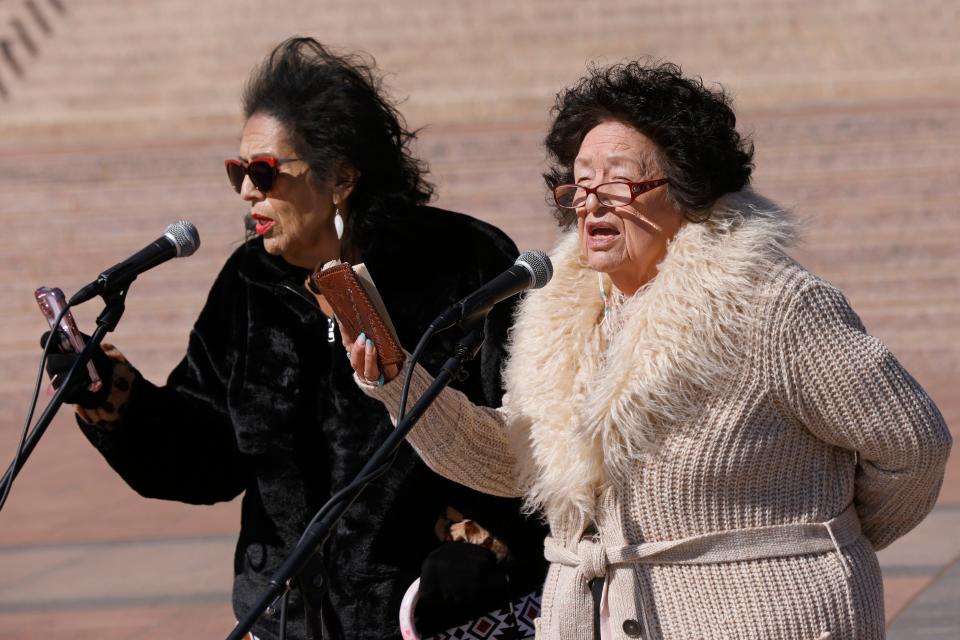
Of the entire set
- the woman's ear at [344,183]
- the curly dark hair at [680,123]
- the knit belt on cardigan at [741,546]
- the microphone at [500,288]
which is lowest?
the knit belt on cardigan at [741,546]

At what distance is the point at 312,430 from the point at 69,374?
2.30ft

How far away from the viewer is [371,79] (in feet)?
11.3

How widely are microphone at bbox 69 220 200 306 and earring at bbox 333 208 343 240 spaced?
457 millimetres

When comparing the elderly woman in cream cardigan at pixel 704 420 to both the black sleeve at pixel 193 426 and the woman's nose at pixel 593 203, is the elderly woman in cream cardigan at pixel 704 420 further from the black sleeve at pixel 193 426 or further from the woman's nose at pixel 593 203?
the black sleeve at pixel 193 426

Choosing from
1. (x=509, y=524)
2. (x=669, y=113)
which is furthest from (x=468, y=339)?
(x=509, y=524)

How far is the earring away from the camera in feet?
10.5

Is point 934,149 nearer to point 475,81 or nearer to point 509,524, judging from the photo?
point 475,81

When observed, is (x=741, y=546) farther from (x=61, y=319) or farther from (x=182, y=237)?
(x=61, y=319)

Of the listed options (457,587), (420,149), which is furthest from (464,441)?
(420,149)

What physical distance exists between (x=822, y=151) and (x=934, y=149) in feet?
3.06

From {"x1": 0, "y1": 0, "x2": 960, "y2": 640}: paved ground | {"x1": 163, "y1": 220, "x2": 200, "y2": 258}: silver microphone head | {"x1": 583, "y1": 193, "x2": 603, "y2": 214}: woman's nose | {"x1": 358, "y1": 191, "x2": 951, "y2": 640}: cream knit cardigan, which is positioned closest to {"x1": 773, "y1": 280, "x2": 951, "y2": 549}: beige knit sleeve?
{"x1": 358, "y1": 191, "x2": 951, "y2": 640}: cream knit cardigan

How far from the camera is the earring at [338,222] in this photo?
3189 mm

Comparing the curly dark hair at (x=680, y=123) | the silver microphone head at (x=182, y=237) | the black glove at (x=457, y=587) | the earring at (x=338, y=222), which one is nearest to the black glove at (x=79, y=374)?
the silver microphone head at (x=182, y=237)

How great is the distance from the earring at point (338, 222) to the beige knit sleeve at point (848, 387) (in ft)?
4.00
